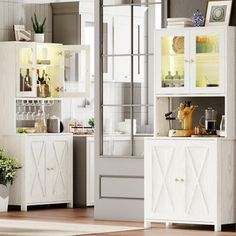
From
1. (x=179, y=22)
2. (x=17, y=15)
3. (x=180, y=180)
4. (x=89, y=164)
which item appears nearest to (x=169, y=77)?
(x=179, y=22)

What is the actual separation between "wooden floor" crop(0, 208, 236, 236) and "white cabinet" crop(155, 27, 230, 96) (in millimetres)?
1226

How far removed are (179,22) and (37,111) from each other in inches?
112

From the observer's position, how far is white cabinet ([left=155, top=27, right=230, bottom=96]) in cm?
849

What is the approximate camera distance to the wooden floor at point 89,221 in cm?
830

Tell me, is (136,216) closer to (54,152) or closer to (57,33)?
(54,152)

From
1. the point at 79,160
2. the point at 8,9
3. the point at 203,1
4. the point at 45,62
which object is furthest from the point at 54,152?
the point at 203,1

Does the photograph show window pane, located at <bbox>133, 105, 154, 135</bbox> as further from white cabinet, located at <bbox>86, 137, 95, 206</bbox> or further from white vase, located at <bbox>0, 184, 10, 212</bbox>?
white vase, located at <bbox>0, 184, 10, 212</bbox>

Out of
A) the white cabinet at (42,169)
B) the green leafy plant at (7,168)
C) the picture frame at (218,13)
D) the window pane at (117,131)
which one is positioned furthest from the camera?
the white cabinet at (42,169)

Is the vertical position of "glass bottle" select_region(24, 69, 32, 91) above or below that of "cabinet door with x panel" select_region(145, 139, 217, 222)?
above

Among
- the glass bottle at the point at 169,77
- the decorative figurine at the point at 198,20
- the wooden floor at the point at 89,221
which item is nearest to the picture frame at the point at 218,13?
the decorative figurine at the point at 198,20

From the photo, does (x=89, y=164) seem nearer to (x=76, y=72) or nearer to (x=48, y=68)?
(x=76, y=72)

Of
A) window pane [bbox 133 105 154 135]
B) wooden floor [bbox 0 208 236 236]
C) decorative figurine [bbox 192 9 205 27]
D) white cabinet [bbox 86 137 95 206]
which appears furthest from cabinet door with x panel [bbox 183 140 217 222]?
white cabinet [bbox 86 137 95 206]

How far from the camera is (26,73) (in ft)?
34.8

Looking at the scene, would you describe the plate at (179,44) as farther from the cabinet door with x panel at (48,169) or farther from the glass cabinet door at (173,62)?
the cabinet door with x panel at (48,169)
